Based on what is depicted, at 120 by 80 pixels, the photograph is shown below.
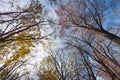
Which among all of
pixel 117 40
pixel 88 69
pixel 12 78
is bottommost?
pixel 12 78

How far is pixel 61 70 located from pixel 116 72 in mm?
6008

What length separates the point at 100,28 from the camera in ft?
34.2

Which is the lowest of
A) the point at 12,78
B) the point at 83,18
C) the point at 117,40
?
the point at 12,78

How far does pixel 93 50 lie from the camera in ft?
42.7

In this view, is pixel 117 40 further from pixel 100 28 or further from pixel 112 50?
pixel 112 50

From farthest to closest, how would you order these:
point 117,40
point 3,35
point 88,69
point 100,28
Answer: point 88,69 < point 100,28 < point 117,40 < point 3,35

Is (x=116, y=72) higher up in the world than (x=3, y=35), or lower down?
lower down

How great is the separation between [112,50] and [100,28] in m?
3.01

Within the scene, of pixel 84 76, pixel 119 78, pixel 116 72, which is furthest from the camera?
pixel 84 76

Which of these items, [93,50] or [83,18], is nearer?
[83,18]

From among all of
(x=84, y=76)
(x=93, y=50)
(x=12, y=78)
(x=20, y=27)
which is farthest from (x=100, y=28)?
(x=12, y=78)

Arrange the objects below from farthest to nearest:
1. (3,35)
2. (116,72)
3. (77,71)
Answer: (77,71) < (116,72) < (3,35)

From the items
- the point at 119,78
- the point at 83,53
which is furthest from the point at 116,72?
the point at 83,53

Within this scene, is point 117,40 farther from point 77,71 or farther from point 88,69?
point 77,71
